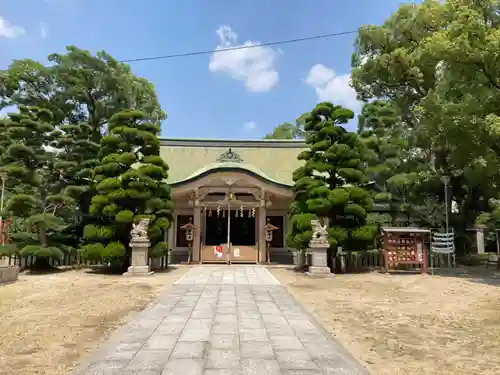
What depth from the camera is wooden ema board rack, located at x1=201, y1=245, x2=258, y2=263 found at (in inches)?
655

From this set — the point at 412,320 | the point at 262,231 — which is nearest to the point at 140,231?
the point at 262,231

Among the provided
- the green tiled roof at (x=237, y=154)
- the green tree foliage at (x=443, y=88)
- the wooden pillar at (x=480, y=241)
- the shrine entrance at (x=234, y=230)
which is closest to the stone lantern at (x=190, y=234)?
the shrine entrance at (x=234, y=230)

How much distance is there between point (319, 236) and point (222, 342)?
27.5 ft

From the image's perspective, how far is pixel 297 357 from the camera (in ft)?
14.5

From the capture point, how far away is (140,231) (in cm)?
1273

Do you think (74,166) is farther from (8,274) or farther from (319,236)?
(319,236)

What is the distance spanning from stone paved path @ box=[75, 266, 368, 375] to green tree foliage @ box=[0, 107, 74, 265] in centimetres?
739

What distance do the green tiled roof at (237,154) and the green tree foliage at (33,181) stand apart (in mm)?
6778

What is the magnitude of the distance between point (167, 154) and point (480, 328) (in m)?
17.9

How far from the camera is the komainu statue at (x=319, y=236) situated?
12781mm

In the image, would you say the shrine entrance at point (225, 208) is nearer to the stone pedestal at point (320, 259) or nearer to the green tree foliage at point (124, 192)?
the green tree foliage at point (124, 192)

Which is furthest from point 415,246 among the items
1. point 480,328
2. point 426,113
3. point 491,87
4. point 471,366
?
point 471,366

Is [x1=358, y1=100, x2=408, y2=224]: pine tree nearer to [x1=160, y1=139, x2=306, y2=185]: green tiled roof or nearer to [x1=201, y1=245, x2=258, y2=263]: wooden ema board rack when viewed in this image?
[x1=160, y1=139, x2=306, y2=185]: green tiled roof

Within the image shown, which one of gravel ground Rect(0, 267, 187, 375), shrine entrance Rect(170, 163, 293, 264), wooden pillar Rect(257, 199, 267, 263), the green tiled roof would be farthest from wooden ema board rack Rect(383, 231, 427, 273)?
gravel ground Rect(0, 267, 187, 375)
